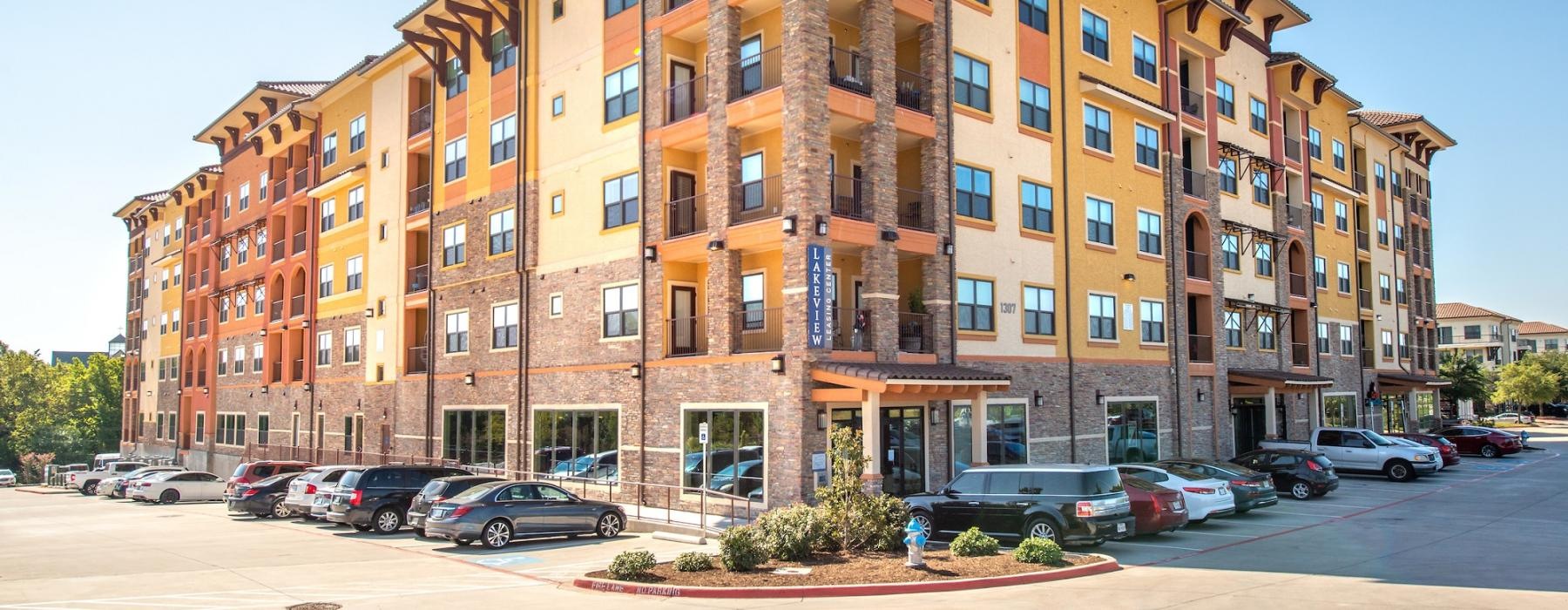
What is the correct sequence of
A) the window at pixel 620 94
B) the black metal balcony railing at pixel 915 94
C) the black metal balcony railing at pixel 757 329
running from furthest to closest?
1. the window at pixel 620 94
2. the black metal balcony railing at pixel 915 94
3. the black metal balcony railing at pixel 757 329

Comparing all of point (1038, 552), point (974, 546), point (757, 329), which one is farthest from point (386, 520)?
point (1038, 552)

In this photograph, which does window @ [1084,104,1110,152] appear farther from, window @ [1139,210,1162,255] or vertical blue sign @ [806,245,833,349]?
vertical blue sign @ [806,245,833,349]

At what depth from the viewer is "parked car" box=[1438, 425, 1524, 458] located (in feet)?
153

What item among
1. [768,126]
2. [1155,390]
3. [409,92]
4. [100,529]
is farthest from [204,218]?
[1155,390]

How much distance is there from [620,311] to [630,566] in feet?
42.9

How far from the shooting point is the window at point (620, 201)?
28889 millimetres

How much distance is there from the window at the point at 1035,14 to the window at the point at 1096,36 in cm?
201

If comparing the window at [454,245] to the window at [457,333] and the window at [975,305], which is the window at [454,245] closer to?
the window at [457,333]

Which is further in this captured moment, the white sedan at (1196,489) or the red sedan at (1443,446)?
the red sedan at (1443,446)

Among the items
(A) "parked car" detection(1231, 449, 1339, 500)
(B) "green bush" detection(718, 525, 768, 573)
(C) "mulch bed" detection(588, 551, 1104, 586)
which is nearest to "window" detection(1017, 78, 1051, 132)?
(A) "parked car" detection(1231, 449, 1339, 500)

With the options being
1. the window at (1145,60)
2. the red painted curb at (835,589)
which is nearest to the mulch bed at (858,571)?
the red painted curb at (835,589)

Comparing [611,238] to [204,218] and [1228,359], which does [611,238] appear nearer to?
[1228,359]

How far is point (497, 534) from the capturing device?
72.4 ft

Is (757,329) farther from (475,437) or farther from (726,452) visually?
(475,437)
